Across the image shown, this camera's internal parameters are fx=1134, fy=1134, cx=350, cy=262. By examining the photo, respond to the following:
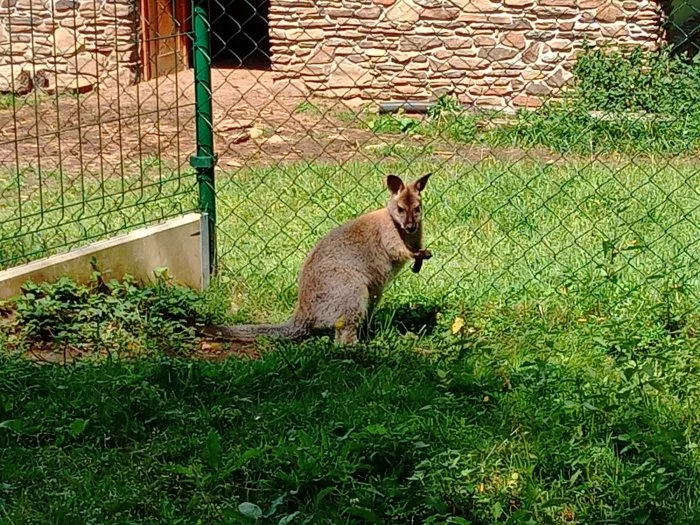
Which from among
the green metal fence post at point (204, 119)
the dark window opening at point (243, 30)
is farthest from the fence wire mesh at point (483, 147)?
the green metal fence post at point (204, 119)

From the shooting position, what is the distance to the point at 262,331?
214 inches

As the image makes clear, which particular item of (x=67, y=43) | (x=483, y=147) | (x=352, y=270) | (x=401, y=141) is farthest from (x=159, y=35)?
(x=352, y=270)

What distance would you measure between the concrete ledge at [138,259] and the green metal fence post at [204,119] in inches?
4.0

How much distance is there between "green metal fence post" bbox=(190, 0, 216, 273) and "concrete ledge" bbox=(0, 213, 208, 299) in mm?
102

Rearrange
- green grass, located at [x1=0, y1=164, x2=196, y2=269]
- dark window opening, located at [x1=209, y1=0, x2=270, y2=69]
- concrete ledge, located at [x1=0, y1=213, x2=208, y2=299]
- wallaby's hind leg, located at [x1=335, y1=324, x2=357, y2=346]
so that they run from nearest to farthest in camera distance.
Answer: wallaby's hind leg, located at [x1=335, y1=324, x2=357, y2=346] < concrete ledge, located at [x1=0, y1=213, x2=208, y2=299] < green grass, located at [x1=0, y1=164, x2=196, y2=269] < dark window opening, located at [x1=209, y1=0, x2=270, y2=69]

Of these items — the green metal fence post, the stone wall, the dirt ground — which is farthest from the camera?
the stone wall

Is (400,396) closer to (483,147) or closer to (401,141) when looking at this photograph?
(483,147)

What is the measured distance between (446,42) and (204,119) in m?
7.03

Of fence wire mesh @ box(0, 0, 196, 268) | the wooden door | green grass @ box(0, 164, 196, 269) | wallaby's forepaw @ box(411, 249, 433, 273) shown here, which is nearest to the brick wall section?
the wooden door

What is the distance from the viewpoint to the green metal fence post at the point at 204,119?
19.1ft

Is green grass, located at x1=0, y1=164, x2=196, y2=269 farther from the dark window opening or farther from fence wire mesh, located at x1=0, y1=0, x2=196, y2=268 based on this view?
the dark window opening

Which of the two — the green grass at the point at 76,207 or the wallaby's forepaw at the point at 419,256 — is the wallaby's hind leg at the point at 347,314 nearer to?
the wallaby's forepaw at the point at 419,256

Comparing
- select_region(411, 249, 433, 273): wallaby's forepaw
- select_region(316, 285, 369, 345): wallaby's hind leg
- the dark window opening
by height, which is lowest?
the dark window opening

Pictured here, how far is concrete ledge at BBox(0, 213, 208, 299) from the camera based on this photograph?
5555mm
